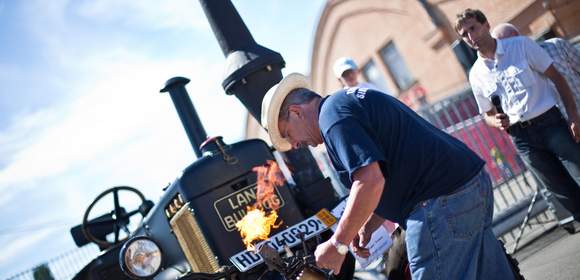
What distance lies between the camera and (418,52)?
19.6 m

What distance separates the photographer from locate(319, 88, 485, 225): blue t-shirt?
8.13ft

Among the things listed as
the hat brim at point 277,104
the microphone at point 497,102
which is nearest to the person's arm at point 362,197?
the hat brim at point 277,104

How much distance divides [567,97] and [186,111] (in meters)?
4.21

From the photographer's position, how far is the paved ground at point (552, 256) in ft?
14.4

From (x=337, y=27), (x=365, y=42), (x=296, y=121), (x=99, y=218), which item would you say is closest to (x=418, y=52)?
(x=365, y=42)

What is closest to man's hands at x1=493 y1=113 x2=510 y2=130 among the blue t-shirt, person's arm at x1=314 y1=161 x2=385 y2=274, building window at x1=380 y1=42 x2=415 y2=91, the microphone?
the microphone

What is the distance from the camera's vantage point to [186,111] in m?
6.78

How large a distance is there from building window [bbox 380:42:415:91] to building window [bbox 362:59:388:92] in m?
0.55

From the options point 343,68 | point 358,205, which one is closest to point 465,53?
point 343,68

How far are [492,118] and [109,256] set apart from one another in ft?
13.0

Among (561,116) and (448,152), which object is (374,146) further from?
(561,116)

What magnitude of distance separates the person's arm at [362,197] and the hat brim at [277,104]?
629mm

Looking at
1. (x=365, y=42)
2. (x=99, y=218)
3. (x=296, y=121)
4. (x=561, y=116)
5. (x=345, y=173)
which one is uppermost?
(x=365, y=42)

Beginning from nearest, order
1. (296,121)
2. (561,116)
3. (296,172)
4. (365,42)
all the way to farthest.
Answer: (296,121) < (561,116) < (296,172) < (365,42)
